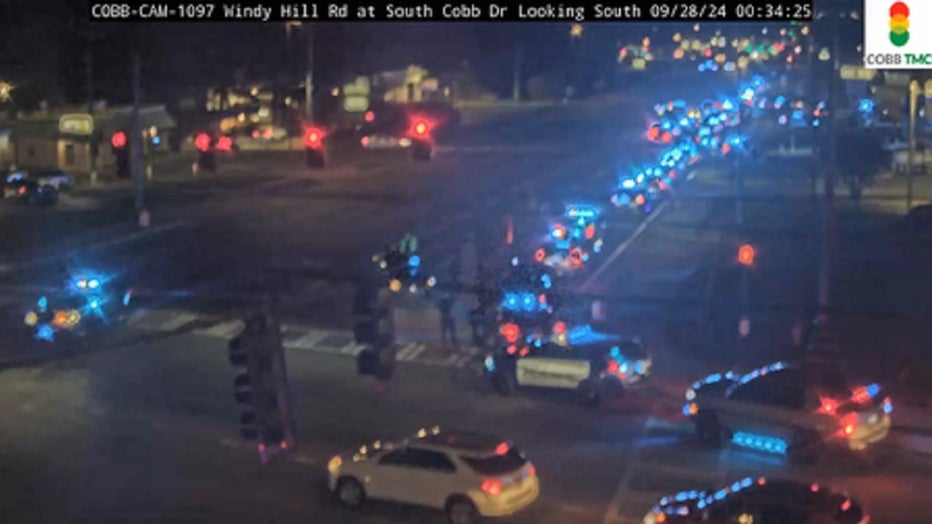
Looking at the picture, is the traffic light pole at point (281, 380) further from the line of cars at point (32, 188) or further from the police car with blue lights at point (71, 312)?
the line of cars at point (32, 188)

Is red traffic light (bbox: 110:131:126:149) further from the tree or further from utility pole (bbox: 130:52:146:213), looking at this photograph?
the tree

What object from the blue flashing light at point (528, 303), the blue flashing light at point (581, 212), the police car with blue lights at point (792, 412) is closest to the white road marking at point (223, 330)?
the blue flashing light at point (528, 303)

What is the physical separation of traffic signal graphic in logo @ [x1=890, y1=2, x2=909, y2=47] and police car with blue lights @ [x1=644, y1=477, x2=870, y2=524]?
536 cm

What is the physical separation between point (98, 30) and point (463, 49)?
163ft

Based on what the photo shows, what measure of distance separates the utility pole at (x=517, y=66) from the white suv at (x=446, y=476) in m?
75.2

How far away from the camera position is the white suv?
1838 centimetres

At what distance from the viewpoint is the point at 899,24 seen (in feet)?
53.2

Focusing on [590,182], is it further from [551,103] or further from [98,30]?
[551,103]

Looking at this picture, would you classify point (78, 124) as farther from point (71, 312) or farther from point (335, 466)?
point (335, 466)

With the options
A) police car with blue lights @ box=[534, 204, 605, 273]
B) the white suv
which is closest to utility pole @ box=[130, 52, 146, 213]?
police car with blue lights @ box=[534, 204, 605, 273]

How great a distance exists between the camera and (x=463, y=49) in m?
94.6

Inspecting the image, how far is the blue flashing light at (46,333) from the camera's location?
3081 cm

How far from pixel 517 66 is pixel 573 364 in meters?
75.1

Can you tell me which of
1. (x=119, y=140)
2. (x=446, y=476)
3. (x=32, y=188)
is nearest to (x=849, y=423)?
(x=446, y=476)
